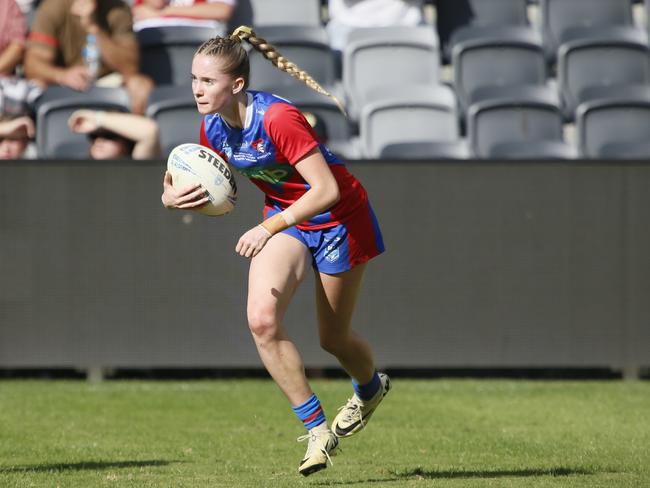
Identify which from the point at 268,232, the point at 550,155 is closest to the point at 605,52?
the point at 550,155

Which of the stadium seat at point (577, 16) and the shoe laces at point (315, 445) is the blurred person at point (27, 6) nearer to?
the stadium seat at point (577, 16)

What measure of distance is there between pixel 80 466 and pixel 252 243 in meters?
1.76

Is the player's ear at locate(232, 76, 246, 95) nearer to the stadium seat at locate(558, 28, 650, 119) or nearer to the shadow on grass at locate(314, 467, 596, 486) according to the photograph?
the shadow on grass at locate(314, 467, 596, 486)

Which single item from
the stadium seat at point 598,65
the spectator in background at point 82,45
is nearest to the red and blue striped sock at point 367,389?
the spectator in background at point 82,45

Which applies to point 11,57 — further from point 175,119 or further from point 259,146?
point 259,146

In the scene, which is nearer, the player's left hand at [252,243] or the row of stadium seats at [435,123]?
the player's left hand at [252,243]

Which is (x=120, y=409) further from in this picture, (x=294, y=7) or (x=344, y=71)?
(x=294, y=7)

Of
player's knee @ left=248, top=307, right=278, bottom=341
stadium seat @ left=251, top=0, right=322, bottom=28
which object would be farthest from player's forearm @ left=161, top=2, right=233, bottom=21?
player's knee @ left=248, top=307, right=278, bottom=341

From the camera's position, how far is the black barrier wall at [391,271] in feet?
33.5

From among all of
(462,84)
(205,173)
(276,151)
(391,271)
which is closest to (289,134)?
(276,151)

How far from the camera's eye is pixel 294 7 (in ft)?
45.8

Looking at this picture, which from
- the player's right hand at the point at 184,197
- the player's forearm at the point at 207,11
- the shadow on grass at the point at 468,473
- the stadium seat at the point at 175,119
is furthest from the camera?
the player's forearm at the point at 207,11

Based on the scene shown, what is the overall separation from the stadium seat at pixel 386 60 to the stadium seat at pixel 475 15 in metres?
0.90

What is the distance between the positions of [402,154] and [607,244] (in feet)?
7.10
